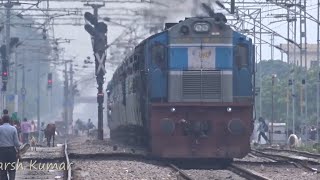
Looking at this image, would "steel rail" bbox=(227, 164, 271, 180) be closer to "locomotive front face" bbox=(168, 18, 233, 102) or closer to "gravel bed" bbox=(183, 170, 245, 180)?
"gravel bed" bbox=(183, 170, 245, 180)

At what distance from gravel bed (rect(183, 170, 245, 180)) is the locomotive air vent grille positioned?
6.60 feet

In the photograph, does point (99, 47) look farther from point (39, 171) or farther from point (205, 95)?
point (39, 171)

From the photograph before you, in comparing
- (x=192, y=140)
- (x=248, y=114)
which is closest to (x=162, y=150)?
(x=192, y=140)

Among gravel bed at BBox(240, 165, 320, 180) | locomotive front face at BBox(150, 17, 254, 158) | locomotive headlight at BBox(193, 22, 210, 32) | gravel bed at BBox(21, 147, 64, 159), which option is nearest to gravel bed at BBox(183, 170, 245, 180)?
locomotive front face at BBox(150, 17, 254, 158)

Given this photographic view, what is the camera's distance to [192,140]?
24.6 metres

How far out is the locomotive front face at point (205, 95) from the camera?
24.6m

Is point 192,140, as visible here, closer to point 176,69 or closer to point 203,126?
point 203,126

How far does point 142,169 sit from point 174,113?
73.7 inches

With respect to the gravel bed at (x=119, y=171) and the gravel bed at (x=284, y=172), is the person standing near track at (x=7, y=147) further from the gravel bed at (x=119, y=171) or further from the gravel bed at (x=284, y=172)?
the gravel bed at (x=284, y=172)

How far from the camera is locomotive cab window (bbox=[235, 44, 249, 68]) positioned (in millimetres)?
25391

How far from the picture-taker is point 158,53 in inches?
1004

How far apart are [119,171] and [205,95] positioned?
333 cm

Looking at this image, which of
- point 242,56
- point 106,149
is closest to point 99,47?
point 106,149

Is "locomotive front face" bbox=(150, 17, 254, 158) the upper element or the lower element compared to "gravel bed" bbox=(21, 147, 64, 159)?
upper
